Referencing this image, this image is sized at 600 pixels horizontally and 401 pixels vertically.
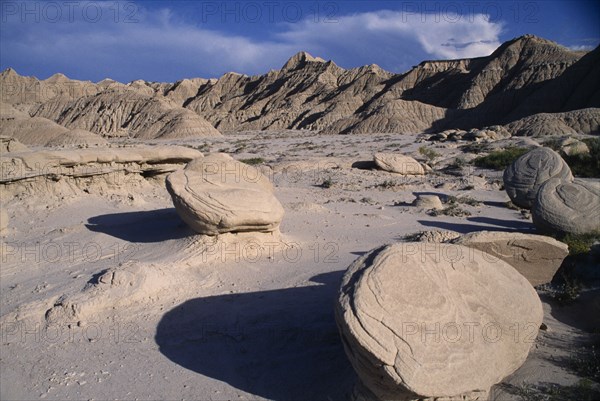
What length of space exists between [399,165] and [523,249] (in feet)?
34.1

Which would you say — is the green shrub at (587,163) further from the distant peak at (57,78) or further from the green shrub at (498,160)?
the distant peak at (57,78)

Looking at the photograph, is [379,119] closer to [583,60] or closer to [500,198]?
[583,60]

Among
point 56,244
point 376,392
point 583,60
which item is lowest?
point 56,244

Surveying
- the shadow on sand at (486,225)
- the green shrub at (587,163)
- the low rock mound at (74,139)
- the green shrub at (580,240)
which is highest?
the green shrub at (587,163)

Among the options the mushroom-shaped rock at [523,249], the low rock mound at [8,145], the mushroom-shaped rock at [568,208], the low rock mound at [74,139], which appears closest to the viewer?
the mushroom-shaped rock at [523,249]

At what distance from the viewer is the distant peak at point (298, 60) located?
6931cm

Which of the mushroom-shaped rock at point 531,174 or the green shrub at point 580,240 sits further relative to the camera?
the mushroom-shaped rock at point 531,174

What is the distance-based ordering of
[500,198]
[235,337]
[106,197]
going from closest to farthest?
[235,337], [106,197], [500,198]

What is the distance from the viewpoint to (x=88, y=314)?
4641 millimetres

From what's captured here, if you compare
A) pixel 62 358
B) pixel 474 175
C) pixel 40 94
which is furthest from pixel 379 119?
pixel 40 94

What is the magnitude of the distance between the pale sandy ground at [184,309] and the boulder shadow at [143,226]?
36 millimetres

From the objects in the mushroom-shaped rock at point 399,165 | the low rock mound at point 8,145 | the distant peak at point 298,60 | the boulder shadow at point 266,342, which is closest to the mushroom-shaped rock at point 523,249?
the boulder shadow at point 266,342

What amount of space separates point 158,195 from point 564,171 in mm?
8590

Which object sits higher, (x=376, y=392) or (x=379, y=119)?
(x=379, y=119)
